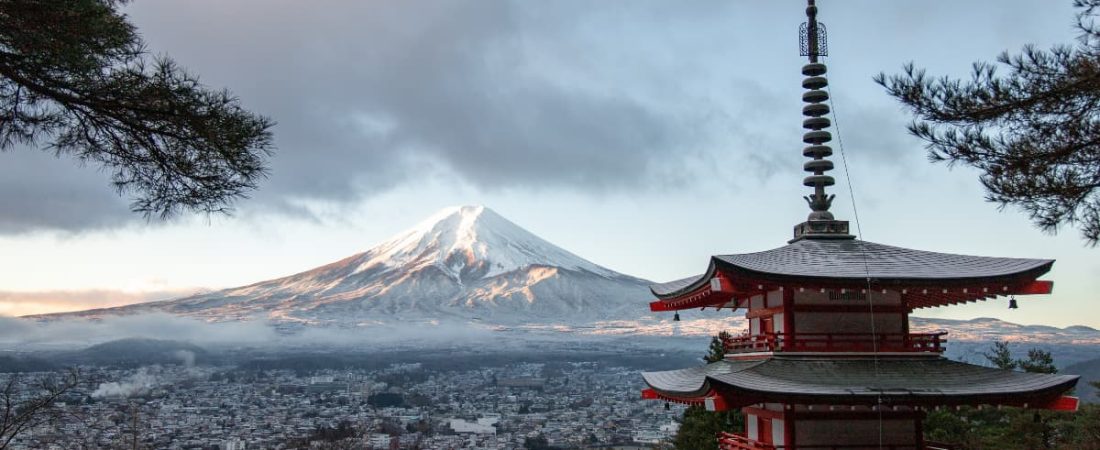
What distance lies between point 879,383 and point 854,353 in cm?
83

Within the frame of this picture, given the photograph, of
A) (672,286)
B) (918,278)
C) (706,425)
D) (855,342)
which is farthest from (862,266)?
(706,425)

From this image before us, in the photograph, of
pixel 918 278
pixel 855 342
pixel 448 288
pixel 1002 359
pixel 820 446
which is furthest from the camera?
pixel 448 288

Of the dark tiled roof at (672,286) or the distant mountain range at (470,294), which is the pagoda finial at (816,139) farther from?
the distant mountain range at (470,294)

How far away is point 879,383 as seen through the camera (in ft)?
44.4

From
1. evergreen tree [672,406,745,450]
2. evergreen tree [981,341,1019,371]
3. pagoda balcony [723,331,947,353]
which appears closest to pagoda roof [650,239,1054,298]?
pagoda balcony [723,331,947,353]

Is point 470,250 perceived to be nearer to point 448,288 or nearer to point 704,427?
point 448,288

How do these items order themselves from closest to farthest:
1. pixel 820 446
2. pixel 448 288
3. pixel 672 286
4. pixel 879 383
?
pixel 879 383
pixel 820 446
pixel 672 286
pixel 448 288

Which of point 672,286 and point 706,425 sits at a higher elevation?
point 672,286

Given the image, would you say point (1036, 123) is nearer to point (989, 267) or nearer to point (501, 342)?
point (989, 267)

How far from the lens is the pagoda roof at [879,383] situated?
13156 mm

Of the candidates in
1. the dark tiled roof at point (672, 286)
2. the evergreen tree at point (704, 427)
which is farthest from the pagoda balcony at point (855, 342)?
the evergreen tree at point (704, 427)

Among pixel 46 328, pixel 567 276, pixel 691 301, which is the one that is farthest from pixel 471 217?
pixel 691 301

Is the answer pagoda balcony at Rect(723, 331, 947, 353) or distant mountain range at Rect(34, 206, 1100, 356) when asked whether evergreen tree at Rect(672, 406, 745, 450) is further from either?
distant mountain range at Rect(34, 206, 1100, 356)

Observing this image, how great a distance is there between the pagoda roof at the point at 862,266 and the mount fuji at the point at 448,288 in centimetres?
11589
